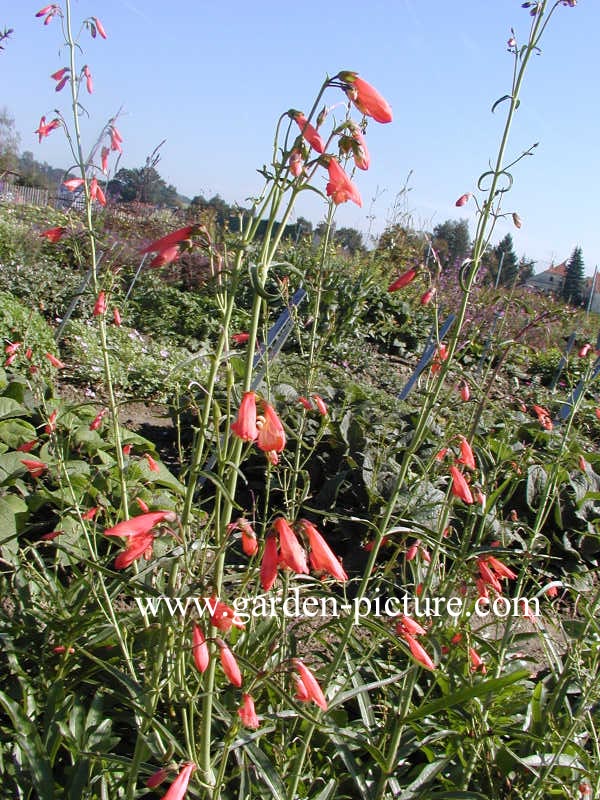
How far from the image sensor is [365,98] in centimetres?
126

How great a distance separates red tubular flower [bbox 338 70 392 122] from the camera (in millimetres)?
1235

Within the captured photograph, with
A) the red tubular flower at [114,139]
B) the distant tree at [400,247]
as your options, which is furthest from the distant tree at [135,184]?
the distant tree at [400,247]

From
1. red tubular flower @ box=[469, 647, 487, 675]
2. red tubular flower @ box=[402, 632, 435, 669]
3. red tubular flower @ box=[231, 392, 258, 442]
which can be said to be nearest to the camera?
red tubular flower @ box=[231, 392, 258, 442]

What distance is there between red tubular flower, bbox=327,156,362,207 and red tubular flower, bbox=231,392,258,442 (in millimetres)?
438

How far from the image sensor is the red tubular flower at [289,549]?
1.09 metres

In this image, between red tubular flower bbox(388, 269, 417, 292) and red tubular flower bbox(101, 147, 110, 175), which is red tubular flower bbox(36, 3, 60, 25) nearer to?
red tubular flower bbox(101, 147, 110, 175)

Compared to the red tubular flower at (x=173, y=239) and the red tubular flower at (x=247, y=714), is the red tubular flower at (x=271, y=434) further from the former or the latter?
the red tubular flower at (x=247, y=714)

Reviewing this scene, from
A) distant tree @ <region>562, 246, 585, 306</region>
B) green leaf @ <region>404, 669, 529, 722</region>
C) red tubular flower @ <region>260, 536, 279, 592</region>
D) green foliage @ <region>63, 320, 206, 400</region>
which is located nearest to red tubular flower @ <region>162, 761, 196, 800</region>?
red tubular flower @ <region>260, 536, 279, 592</region>

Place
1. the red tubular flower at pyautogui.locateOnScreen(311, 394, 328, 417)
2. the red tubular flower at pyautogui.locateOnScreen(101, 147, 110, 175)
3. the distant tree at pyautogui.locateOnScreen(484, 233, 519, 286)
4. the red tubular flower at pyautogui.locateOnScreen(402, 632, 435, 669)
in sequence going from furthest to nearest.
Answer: the distant tree at pyautogui.locateOnScreen(484, 233, 519, 286) → the red tubular flower at pyautogui.locateOnScreen(101, 147, 110, 175) → the red tubular flower at pyautogui.locateOnScreen(311, 394, 328, 417) → the red tubular flower at pyautogui.locateOnScreen(402, 632, 435, 669)

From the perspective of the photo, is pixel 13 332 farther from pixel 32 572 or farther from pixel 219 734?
pixel 219 734

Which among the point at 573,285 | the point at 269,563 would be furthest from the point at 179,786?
the point at 573,285

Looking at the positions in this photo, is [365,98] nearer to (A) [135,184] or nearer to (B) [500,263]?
(B) [500,263]

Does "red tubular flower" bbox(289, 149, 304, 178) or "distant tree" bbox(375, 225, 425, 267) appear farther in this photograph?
"distant tree" bbox(375, 225, 425, 267)

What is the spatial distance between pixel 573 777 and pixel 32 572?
1965mm
